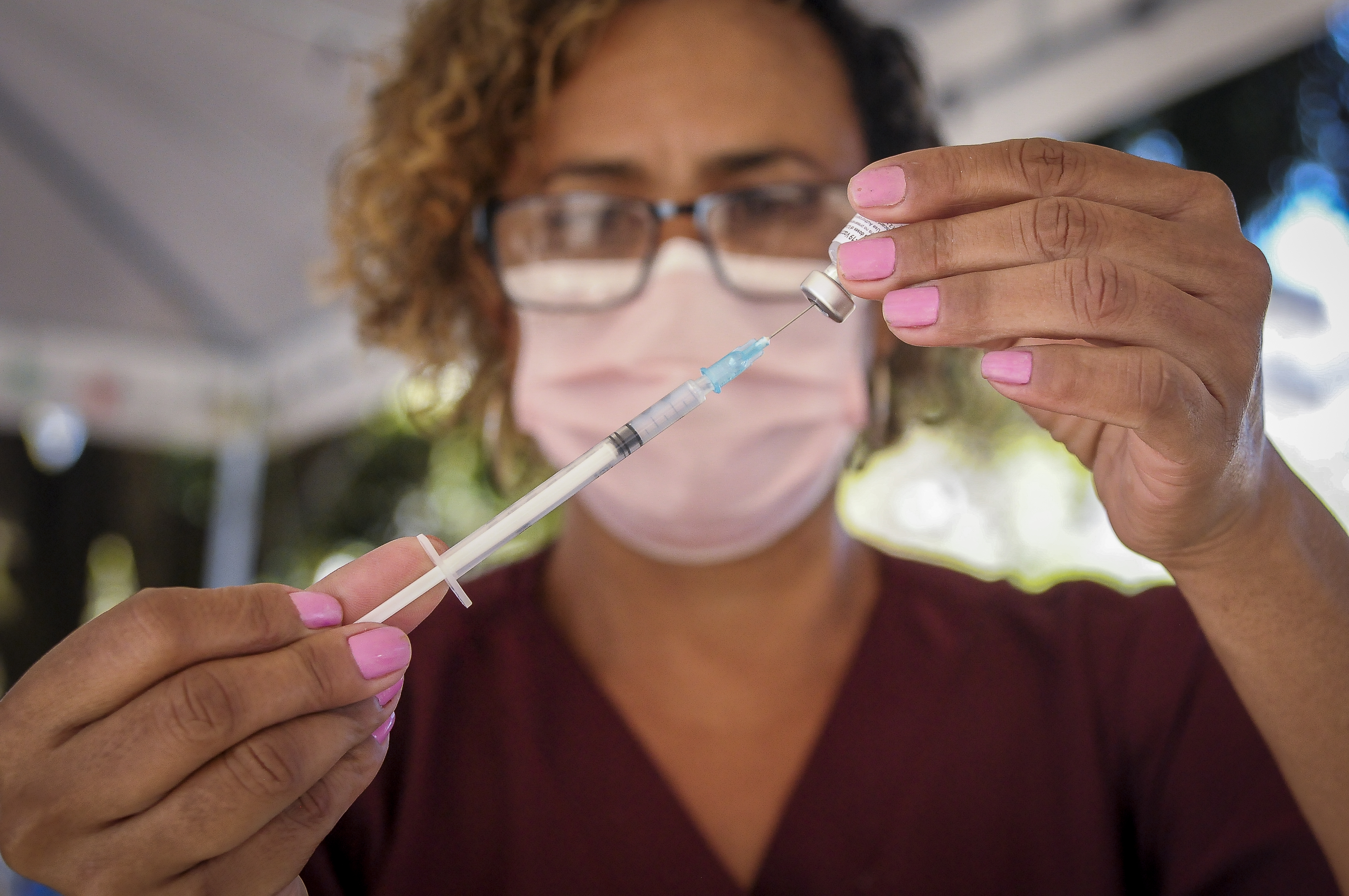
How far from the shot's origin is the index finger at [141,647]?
A: 549 mm

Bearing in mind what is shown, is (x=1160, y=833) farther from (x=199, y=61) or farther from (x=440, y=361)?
(x=199, y=61)

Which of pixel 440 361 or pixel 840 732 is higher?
pixel 440 361

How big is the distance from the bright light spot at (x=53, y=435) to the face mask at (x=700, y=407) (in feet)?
13.4

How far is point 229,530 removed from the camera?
16.3 ft

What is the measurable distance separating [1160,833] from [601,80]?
1.11 m

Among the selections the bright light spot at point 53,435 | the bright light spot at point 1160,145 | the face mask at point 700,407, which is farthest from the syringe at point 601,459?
the bright light spot at point 53,435

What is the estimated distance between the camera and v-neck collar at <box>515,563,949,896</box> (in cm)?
92

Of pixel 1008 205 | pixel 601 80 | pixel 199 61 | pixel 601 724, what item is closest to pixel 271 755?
pixel 601 724

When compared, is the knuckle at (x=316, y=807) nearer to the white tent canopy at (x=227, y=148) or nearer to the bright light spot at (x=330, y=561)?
the white tent canopy at (x=227, y=148)

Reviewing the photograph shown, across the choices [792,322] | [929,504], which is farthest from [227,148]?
[792,322]

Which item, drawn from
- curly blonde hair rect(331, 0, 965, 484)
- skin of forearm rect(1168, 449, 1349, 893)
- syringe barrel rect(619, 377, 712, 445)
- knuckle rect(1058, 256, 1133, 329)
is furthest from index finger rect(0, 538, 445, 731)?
curly blonde hair rect(331, 0, 965, 484)

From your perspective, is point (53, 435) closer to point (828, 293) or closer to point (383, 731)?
point (383, 731)

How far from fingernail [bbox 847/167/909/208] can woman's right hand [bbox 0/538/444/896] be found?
44 centimetres

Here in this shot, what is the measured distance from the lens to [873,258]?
2.08 ft
